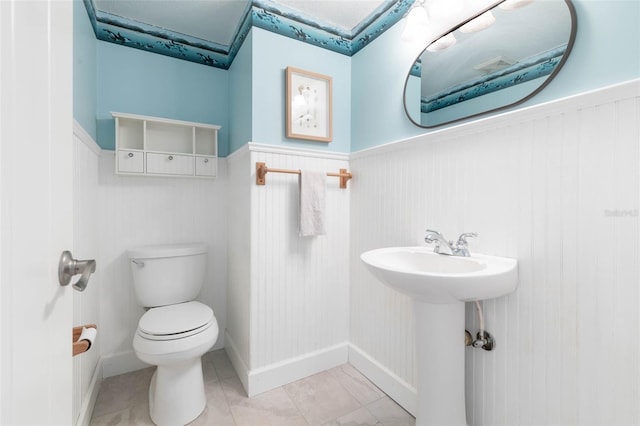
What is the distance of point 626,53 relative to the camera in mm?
857

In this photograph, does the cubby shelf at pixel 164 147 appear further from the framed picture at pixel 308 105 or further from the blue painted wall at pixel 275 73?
the framed picture at pixel 308 105

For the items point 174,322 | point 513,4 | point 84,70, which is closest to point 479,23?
point 513,4

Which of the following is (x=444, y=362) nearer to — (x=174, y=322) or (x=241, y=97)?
(x=174, y=322)

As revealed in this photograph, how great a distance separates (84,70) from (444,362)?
7.03 ft

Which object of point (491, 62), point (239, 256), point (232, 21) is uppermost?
point (232, 21)

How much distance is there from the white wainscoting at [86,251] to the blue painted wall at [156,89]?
14.0 inches

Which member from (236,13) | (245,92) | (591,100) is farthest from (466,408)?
(236,13)

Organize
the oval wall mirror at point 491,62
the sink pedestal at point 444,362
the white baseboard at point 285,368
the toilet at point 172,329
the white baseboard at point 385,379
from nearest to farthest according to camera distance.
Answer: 1. the oval wall mirror at point 491,62
2. the sink pedestal at point 444,362
3. the toilet at point 172,329
4. the white baseboard at point 385,379
5. the white baseboard at point 285,368

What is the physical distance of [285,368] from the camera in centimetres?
173

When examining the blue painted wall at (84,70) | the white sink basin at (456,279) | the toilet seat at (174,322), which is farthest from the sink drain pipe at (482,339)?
the blue painted wall at (84,70)

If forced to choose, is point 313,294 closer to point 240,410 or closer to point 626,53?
point 240,410

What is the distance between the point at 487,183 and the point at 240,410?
64.3 inches

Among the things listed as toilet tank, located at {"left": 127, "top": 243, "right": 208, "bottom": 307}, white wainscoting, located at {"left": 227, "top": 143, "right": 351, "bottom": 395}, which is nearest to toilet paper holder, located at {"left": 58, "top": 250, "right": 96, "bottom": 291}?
white wainscoting, located at {"left": 227, "top": 143, "right": 351, "bottom": 395}

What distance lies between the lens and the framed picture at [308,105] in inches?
67.6
